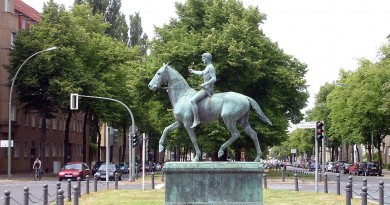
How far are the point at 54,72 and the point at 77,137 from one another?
3402 cm

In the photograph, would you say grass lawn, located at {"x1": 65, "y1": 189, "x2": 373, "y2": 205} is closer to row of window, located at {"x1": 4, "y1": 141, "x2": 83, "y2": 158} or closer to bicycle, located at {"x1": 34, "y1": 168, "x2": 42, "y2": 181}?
bicycle, located at {"x1": 34, "y1": 168, "x2": 42, "y2": 181}

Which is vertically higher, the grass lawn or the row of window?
the row of window

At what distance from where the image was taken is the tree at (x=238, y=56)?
4581 cm

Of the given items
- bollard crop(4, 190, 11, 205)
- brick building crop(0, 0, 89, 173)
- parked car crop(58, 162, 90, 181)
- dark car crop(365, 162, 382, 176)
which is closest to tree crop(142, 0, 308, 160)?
parked car crop(58, 162, 90, 181)

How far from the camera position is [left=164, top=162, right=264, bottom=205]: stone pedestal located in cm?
1664

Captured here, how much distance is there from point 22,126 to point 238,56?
28.7 meters

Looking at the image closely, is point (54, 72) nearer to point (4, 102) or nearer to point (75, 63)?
point (75, 63)

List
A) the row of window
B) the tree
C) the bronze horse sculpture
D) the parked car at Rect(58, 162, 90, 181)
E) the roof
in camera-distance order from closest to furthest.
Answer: the bronze horse sculpture
the tree
the parked car at Rect(58, 162, 90, 181)
the row of window
the roof

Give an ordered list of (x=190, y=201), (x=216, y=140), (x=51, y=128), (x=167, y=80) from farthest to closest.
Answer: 1. (x=51, y=128)
2. (x=216, y=140)
3. (x=167, y=80)
4. (x=190, y=201)

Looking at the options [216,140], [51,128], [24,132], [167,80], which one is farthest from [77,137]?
[167,80]

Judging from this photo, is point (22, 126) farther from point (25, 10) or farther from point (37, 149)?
point (25, 10)

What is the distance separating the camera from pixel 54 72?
5347cm

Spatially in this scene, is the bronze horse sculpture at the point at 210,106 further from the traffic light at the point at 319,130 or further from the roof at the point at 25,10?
the roof at the point at 25,10

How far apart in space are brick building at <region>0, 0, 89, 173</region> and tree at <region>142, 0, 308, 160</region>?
14.0 metres
